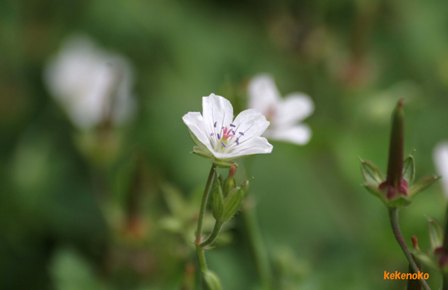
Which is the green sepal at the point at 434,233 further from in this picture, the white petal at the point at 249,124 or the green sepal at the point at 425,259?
the white petal at the point at 249,124

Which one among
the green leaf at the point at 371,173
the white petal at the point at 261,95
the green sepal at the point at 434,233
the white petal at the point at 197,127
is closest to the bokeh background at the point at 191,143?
the white petal at the point at 261,95

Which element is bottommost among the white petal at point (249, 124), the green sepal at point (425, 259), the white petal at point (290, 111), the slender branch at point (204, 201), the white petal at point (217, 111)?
the green sepal at point (425, 259)

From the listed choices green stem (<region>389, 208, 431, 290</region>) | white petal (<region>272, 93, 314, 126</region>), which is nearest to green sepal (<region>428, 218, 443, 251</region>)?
green stem (<region>389, 208, 431, 290</region>)

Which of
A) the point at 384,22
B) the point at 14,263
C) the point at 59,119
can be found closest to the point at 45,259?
the point at 14,263

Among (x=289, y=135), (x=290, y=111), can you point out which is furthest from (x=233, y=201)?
(x=290, y=111)

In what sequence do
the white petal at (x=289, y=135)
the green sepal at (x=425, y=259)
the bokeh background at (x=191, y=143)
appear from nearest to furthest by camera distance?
the green sepal at (x=425, y=259) → the white petal at (x=289, y=135) → the bokeh background at (x=191, y=143)

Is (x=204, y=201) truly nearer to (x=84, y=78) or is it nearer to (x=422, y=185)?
(x=422, y=185)
